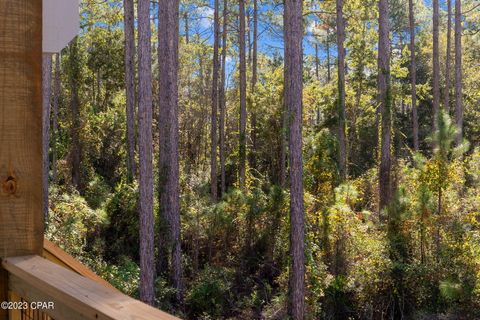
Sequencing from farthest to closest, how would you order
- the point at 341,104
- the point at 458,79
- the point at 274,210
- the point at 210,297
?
the point at 458,79
the point at 341,104
the point at 274,210
the point at 210,297

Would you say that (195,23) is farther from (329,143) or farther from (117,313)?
(117,313)

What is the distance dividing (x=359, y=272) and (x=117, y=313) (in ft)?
39.3

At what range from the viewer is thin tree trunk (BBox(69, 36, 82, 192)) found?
2136 cm

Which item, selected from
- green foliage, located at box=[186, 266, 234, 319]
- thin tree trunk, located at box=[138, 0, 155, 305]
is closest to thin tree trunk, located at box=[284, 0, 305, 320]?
green foliage, located at box=[186, 266, 234, 319]

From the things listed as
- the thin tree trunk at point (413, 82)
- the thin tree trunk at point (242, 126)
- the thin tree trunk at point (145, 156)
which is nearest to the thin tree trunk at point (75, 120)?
the thin tree trunk at point (242, 126)

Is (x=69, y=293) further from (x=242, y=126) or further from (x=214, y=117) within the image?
(x=214, y=117)

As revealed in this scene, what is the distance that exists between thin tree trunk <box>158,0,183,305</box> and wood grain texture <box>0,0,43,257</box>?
12282 millimetres

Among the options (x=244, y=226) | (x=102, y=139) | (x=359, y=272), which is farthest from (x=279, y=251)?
(x=102, y=139)

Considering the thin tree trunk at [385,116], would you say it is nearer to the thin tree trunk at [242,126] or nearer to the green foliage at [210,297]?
the thin tree trunk at [242,126]

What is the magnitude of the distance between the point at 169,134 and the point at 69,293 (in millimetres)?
13366

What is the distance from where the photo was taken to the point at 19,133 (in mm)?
1362

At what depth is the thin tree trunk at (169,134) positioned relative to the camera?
1373 cm

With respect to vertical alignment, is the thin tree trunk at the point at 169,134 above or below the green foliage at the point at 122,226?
above

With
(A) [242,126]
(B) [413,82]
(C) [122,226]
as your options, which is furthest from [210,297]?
(B) [413,82]
